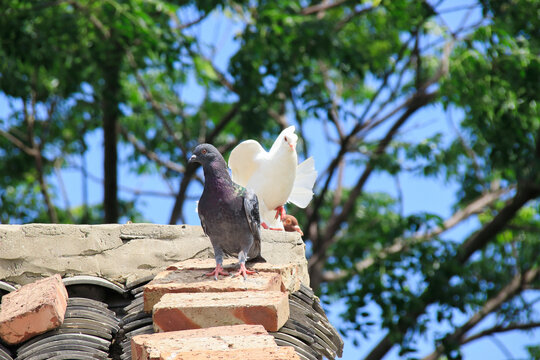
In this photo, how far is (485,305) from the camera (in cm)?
998

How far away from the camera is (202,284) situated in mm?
3393

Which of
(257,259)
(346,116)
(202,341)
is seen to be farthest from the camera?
(346,116)

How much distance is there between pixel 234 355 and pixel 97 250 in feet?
5.92

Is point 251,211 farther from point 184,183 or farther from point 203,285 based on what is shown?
point 184,183

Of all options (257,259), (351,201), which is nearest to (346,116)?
(351,201)

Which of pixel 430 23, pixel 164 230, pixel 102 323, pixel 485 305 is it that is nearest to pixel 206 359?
pixel 102 323

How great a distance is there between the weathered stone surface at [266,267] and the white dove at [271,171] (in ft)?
3.03

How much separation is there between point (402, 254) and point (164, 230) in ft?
18.0

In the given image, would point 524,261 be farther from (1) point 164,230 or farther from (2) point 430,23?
(1) point 164,230

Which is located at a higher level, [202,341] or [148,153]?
[148,153]

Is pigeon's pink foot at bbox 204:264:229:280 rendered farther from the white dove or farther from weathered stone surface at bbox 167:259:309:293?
the white dove

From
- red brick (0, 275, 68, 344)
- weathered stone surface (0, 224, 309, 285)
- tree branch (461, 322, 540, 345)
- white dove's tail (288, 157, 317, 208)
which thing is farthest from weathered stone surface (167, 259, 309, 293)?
tree branch (461, 322, 540, 345)

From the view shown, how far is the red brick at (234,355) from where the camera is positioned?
2.46 m

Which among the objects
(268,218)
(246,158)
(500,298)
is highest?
(500,298)
